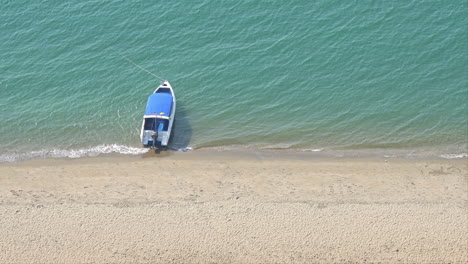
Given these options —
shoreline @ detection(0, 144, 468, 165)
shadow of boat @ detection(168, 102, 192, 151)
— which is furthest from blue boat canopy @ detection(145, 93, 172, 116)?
shoreline @ detection(0, 144, 468, 165)

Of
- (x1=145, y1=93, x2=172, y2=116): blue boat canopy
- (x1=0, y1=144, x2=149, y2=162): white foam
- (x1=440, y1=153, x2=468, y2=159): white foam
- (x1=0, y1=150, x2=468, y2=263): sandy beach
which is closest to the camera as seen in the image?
(x1=0, y1=150, x2=468, y2=263): sandy beach

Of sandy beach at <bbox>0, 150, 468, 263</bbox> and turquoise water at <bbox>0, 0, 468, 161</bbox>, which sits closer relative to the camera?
sandy beach at <bbox>0, 150, 468, 263</bbox>

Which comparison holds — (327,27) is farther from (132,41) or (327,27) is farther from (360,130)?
(132,41)

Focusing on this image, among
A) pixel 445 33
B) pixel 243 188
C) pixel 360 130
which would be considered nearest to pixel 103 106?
pixel 243 188

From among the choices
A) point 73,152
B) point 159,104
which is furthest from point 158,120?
point 73,152

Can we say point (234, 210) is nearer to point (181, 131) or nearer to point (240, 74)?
point (181, 131)

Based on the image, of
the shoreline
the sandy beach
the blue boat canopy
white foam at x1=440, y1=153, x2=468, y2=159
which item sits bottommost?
the sandy beach

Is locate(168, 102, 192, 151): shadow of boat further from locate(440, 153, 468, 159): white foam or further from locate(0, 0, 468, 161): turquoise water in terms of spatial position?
locate(440, 153, 468, 159): white foam
